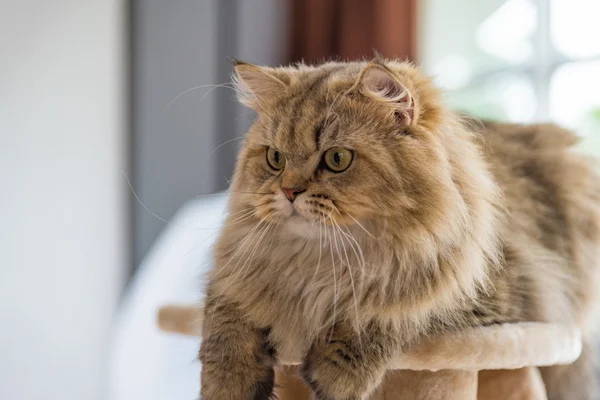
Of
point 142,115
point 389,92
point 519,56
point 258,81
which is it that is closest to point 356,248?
point 389,92

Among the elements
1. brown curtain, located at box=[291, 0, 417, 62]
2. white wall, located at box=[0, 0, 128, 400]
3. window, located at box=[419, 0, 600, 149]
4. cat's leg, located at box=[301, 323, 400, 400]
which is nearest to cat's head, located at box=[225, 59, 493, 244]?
cat's leg, located at box=[301, 323, 400, 400]

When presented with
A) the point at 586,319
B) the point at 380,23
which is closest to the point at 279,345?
the point at 586,319

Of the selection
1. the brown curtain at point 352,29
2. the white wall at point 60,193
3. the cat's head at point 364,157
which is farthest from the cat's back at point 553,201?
the white wall at point 60,193

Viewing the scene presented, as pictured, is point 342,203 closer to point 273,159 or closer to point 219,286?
point 273,159

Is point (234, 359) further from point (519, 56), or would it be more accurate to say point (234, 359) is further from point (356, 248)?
point (519, 56)

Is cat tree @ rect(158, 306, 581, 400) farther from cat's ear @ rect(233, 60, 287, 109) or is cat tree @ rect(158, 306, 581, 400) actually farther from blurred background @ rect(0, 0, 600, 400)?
blurred background @ rect(0, 0, 600, 400)

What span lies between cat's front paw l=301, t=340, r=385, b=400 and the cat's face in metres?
0.23

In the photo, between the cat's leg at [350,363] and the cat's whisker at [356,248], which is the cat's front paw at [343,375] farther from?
the cat's whisker at [356,248]

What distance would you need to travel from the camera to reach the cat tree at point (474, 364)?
116 cm

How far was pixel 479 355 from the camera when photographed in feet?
3.81

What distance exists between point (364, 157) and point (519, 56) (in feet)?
7.21

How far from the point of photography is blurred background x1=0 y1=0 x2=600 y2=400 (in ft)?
7.32

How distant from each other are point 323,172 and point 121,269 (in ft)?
6.30

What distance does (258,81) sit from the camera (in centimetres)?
128
